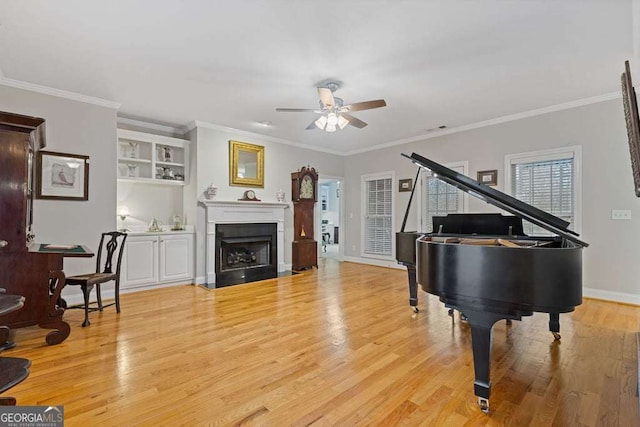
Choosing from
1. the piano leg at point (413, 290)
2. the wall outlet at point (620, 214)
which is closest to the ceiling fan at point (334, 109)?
the piano leg at point (413, 290)

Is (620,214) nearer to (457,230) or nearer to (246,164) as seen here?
(457,230)

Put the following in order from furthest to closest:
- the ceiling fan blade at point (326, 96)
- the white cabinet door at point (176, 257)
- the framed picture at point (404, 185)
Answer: the framed picture at point (404, 185) < the white cabinet door at point (176, 257) < the ceiling fan blade at point (326, 96)

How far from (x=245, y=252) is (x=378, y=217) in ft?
10.0

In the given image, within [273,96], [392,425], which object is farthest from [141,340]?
[273,96]

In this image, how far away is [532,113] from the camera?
466 cm

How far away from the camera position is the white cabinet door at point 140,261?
4.45 metres

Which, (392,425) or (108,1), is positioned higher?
(108,1)

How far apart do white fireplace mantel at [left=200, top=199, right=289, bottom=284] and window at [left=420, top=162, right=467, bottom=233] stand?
279 cm

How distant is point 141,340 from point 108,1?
2.78 metres

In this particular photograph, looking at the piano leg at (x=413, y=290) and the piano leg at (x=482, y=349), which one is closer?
the piano leg at (x=482, y=349)

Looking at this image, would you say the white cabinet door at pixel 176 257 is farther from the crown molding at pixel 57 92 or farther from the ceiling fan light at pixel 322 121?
the ceiling fan light at pixel 322 121

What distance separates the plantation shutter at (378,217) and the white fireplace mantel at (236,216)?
6.80 feet

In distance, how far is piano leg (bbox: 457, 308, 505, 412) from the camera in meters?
1.81

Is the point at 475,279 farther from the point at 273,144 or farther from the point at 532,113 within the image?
the point at 273,144
